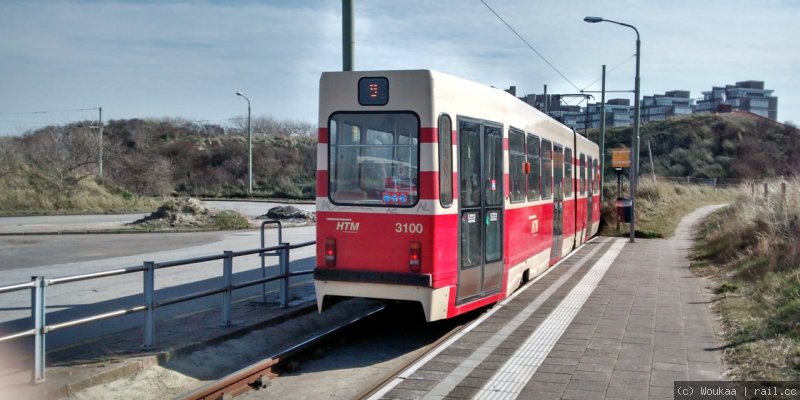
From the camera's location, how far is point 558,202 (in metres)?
16.4

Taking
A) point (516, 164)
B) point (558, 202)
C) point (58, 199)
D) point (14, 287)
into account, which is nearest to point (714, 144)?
point (58, 199)

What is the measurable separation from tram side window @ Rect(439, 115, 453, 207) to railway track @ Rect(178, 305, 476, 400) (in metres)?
1.84

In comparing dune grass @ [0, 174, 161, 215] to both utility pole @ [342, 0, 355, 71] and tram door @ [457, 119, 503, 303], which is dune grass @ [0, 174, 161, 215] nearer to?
utility pole @ [342, 0, 355, 71]

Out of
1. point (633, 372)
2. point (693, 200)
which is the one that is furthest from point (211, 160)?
point (633, 372)

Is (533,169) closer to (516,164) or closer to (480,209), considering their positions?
(516,164)

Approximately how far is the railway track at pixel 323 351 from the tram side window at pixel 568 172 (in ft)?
24.0

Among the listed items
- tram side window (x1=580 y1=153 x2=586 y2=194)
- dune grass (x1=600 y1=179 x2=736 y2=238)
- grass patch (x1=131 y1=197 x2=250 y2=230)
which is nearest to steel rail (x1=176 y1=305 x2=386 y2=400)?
tram side window (x1=580 y1=153 x2=586 y2=194)

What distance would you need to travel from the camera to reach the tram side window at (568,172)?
58.0ft

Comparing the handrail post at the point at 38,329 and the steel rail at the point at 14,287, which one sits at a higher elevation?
the steel rail at the point at 14,287

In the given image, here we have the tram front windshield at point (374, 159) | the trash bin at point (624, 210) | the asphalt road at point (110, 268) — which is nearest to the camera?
the tram front windshield at point (374, 159)

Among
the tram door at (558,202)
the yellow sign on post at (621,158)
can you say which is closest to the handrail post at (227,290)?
the tram door at (558,202)

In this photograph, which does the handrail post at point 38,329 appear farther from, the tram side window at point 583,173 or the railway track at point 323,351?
the tram side window at point 583,173

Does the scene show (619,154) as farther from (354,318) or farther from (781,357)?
(781,357)

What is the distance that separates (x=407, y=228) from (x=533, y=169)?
5047mm
